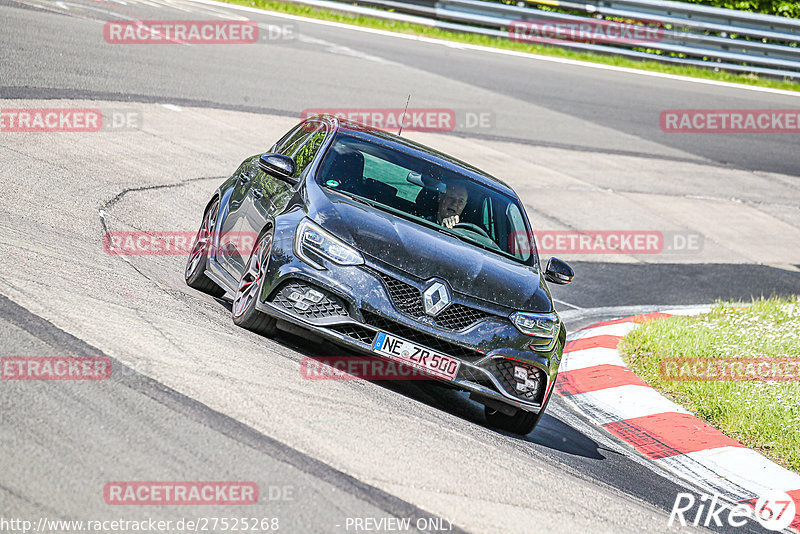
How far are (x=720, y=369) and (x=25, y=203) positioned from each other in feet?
19.6

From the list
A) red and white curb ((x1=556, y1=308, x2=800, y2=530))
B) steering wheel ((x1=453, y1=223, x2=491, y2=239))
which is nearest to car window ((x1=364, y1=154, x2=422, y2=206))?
steering wheel ((x1=453, y1=223, x2=491, y2=239))

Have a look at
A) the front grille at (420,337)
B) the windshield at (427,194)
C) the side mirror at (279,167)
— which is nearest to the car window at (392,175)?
the windshield at (427,194)

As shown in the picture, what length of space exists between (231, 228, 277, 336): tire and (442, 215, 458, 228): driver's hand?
1.28 metres

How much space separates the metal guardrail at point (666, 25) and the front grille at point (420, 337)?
19.1 m

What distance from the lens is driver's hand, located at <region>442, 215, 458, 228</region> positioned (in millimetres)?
7212

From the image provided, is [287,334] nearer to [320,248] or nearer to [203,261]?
[320,248]

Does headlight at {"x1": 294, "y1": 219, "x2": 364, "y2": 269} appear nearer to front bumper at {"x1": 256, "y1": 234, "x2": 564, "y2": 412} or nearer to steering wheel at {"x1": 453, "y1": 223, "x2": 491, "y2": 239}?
front bumper at {"x1": 256, "y1": 234, "x2": 564, "y2": 412}

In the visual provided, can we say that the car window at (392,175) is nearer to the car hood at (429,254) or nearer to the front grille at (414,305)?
the car hood at (429,254)

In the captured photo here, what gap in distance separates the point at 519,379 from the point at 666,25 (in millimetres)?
19591

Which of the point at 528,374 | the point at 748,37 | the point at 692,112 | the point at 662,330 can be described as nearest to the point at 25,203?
the point at 528,374

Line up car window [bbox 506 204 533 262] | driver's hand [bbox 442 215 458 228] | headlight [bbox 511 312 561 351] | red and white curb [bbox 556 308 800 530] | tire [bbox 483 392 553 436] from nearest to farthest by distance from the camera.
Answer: headlight [bbox 511 312 561 351] → tire [bbox 483 392 553 436] → red and white curb [bbox 556 308 800 530] → driver's hand [bbox 442 215 458 228] → car window [bbox 506 204 533 262]

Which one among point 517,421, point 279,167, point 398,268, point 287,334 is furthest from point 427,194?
point 517,421

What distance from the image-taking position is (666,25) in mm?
24156

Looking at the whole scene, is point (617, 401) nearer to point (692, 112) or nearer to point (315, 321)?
point (315, 321)
